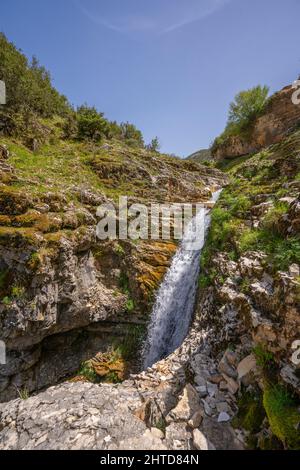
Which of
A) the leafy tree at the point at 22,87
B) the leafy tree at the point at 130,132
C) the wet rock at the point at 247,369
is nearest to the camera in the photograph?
the wet rock at the point at 247,369

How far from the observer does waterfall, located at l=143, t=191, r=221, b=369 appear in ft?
28.9

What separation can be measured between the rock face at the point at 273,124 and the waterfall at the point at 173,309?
704 inches

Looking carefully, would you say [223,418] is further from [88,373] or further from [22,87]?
[22,87]

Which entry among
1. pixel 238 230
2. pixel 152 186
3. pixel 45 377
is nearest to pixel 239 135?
pixel 152 186

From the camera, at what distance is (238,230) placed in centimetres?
799

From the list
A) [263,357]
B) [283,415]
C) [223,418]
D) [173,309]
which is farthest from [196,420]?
[173,309]

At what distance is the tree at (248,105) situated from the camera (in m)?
25.0

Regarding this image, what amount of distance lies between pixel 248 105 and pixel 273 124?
4.39 meters

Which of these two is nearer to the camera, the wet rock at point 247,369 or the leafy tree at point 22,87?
the wet rock at point 247,369

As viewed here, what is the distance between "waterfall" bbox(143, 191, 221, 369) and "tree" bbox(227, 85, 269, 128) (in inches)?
903

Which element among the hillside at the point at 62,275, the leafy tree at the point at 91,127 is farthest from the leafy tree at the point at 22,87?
the leafy tree at the point at 91,127

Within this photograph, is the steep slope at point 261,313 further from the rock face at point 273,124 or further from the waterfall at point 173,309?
the rock face at point 273,124

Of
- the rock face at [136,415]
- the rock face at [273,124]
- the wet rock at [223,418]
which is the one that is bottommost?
the rock face at [136,415]

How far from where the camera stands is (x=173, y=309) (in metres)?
9.41
